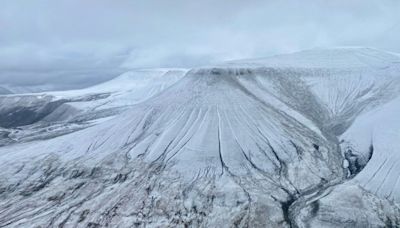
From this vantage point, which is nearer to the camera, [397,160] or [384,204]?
[384,204]

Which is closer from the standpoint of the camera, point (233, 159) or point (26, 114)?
point (233, 159)

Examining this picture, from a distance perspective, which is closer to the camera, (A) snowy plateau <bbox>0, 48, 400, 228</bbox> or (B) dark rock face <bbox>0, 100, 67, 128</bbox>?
(A) snowy plateau <bbox>0, 48, 400, 228</bbox>

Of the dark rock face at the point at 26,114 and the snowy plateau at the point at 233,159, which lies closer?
the snowy plateau at the point at 233,159

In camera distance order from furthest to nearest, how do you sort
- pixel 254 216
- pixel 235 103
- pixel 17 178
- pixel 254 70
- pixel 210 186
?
pixel 254 70, pixel 235 103, pixel 17 178, pixel 210 186, pixel 254 216

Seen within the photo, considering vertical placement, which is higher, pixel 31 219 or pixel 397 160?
pixel 31 219

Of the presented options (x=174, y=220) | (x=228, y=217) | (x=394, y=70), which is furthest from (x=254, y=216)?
(x=394, y=70)

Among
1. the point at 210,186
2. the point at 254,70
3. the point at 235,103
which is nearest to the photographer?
the point at 210,186

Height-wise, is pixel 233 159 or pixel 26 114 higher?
pixel 233 159

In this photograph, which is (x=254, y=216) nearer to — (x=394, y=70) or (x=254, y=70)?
(x=254, y=70)
